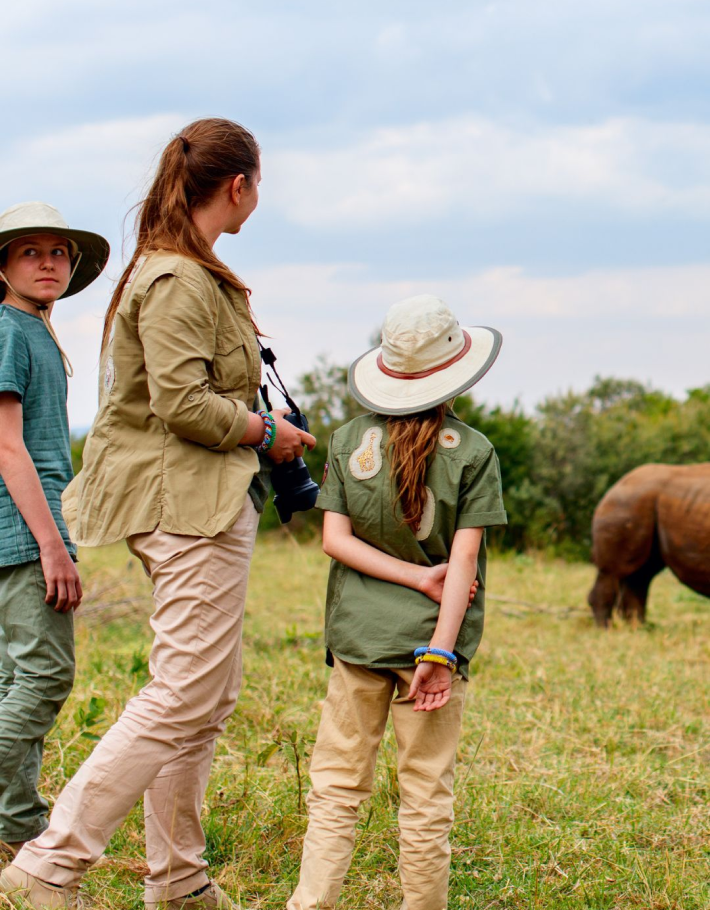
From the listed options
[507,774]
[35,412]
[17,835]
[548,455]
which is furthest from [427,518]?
[548,455]

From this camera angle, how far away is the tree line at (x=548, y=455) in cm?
1731

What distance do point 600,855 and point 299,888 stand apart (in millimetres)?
1233

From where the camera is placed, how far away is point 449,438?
2865 millimetres

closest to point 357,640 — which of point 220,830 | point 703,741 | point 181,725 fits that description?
point 181,725

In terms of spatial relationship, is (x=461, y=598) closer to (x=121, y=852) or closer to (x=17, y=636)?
(x=17, y=636)

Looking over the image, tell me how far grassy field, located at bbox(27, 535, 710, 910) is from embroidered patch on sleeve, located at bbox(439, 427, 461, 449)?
1459 mm

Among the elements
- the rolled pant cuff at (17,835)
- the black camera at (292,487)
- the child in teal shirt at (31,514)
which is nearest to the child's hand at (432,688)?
the black camera at (292,487)

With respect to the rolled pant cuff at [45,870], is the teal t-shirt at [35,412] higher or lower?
higher

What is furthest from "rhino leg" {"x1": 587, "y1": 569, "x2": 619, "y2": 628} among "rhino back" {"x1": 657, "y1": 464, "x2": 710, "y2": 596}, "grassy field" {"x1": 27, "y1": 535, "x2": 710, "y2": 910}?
"grassy field" {"x1": 27, "y1": 535, "x2": 710, "y2": 910}

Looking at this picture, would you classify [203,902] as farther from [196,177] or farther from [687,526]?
[687,526]

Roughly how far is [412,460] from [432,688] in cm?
61

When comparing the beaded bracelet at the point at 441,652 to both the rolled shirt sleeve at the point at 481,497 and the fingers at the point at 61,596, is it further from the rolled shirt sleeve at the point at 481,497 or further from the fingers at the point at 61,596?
the fingers at the point at 61,596

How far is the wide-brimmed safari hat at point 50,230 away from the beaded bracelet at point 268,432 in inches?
36.9

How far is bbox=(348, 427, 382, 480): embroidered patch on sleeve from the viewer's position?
2887 millimetres
